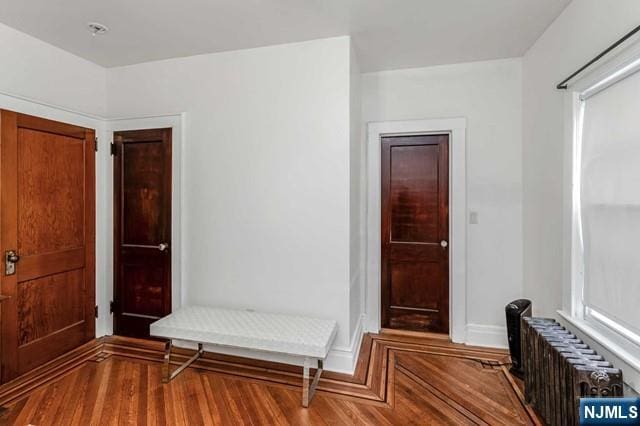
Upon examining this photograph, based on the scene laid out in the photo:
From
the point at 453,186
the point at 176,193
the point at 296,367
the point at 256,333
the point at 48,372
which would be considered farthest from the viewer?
the point at 453,186

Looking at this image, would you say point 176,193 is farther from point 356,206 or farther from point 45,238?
point 356,206

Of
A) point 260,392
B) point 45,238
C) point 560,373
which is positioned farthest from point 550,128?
point 45,238

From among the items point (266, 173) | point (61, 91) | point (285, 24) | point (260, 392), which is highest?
point (285, 24)

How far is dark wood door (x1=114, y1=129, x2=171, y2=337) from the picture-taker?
312 centimetres

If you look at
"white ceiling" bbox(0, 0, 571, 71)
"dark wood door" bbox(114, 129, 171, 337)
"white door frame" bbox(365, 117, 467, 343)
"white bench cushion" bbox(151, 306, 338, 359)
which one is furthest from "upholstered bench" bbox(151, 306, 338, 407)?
"white ceiling" bbox(0, 0, 571, 71)

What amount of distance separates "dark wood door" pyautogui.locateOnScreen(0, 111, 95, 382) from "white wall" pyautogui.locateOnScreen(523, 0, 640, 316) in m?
4.02

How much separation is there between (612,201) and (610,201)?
17 millimetres

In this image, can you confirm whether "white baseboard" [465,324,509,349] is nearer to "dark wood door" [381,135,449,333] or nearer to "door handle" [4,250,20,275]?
"dark wood door" [381,135,449,333]

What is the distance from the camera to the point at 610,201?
5.89 ft

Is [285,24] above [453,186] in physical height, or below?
above

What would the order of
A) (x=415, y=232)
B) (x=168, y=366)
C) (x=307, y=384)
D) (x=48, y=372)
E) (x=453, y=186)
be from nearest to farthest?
(x=307, y=384) < (x=168, y=366) < (x=48, y=372) < (x=453, y=186) < (x=415, y=232)

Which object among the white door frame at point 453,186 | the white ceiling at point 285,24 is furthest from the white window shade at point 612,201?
the white door frame at point 453,186

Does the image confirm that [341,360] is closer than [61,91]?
Yes

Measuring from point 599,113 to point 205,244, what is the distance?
3.04m
